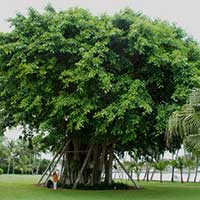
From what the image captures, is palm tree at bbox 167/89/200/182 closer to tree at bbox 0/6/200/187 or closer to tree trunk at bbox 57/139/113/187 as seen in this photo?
tree at bbox 0/6/200/187

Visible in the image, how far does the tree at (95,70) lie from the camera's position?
15.0m

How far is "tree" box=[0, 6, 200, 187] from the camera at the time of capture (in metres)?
15.0

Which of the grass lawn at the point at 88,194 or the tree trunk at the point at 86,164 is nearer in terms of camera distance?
the grass lawn at the point at 88,194

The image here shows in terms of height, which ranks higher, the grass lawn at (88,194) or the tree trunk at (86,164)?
the tree trunk at (86,164)

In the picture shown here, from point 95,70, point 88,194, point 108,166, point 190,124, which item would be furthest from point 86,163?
point 190,124

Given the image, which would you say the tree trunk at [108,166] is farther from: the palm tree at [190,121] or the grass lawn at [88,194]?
the palm tree at [190,121]

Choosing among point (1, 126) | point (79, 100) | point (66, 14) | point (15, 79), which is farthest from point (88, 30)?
point (1, 126)

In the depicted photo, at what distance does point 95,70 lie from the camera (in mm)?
14680

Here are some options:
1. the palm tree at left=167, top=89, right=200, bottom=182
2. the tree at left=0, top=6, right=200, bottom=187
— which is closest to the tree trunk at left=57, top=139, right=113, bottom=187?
the tree at left=0, top=6, right=200, bottom=187

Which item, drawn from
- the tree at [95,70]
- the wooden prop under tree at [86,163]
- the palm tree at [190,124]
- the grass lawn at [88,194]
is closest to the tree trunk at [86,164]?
the wooden prop under tree at [86,163]

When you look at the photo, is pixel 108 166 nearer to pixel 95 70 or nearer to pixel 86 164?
pixel 86 164

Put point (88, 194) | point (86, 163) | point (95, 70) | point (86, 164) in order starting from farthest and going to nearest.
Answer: point (86, 164) < point (86, 163) < point (88, 194) < point (95, 70)

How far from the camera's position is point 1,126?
70.5ft

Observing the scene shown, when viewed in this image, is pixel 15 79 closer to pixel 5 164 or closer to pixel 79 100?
pixel 79 100
